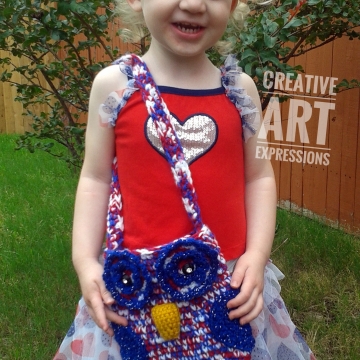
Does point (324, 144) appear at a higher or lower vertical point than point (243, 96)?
lower

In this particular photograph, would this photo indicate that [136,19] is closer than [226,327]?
No

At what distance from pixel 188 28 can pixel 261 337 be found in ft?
2.49

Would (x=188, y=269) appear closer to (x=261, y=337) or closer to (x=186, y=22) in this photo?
(x=261, y=337)

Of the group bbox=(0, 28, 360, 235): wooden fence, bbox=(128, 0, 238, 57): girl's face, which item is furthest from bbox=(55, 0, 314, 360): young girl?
bbox=(0, 28, 360, 235): wooden fence

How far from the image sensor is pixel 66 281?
2709mm

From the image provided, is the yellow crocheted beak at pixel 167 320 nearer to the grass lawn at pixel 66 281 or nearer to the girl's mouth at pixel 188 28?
the girl's mouth at pixel 188 28

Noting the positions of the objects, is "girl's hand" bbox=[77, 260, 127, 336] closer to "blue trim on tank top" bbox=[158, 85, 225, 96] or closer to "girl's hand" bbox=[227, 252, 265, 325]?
"girl's hand" bbox=[227, 252, 265, 325]

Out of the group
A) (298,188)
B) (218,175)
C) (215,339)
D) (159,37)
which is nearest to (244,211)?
(218,175)

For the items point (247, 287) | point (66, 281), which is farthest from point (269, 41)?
Answer: point (66, 281)

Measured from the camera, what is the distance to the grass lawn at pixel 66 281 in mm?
2279

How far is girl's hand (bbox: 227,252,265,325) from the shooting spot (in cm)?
114

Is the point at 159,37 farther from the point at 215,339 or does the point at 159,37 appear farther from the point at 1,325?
the point at 1,325

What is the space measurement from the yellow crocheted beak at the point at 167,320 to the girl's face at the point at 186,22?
555 mm

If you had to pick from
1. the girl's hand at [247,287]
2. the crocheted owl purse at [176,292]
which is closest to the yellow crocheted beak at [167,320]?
the crocheted owl purse at [176,292]
